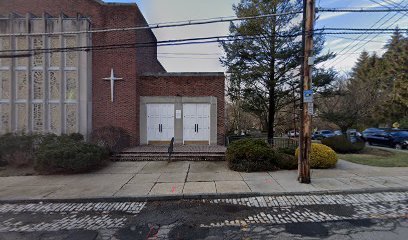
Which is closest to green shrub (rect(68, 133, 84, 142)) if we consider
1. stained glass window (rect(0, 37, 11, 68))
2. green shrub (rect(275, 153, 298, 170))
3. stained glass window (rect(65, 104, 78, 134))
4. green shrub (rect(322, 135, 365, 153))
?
stained glass window (rect(65, 104, 78, 134))

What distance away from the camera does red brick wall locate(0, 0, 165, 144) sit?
13836mm

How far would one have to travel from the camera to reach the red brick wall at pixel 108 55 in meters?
13.8

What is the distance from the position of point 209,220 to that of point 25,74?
43.6 ft

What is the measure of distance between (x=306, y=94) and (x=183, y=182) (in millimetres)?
4610

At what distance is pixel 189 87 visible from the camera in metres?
14.8

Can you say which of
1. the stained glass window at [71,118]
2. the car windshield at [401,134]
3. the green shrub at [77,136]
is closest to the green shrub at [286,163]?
the green shrub at [77,136]

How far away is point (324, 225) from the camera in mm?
4938

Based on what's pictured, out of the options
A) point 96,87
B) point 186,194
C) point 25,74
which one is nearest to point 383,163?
point 186,194

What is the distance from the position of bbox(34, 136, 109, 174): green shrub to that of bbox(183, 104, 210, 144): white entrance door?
560 centimetres

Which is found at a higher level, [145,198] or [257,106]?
[257,106]

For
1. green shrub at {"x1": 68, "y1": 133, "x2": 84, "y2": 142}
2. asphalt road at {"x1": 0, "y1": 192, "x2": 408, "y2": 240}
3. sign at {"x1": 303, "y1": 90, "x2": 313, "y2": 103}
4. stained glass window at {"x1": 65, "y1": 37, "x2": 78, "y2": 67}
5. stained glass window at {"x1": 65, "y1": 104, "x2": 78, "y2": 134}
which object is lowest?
asphalt road at {"x1": 0, "y1": 192, "x2": 408, "y2": 240}

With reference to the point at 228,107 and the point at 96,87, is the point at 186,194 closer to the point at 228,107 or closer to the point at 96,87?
the point at 96,87

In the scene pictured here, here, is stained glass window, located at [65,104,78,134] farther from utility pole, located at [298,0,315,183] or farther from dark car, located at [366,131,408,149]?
dark car, located at [366,131,408,149]

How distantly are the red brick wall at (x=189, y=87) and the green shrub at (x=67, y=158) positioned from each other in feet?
18.1
